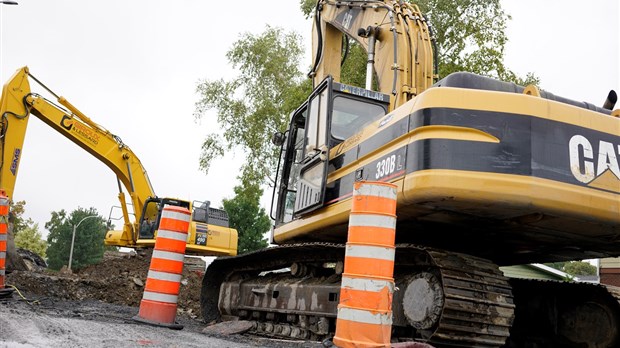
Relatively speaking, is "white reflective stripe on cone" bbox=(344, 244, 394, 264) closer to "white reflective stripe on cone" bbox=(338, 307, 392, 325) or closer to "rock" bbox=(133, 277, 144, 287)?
"white reflective stripe on cone" bbox=(338, 307, 392, 325)

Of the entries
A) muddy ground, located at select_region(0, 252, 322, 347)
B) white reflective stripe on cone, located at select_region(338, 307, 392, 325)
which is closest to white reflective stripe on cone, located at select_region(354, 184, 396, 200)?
white reflective stripe on cone, located at select_region(338, 307, 392, 325)

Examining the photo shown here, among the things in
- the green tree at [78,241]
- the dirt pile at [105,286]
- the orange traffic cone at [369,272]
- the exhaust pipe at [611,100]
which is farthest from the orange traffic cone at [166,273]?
the green tree at [78,241]

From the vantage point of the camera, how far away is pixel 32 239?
211ft

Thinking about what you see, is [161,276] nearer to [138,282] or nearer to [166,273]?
[166,273]

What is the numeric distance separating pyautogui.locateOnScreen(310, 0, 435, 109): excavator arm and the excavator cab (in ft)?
1.21

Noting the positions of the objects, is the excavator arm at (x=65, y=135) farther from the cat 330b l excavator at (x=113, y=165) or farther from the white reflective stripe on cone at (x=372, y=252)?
the white reflective stripe on cone at (x=372, y=252)

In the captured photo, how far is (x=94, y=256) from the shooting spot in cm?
8400

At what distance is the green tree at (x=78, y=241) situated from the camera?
8219 cm

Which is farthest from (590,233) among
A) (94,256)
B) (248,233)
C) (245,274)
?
(94,256)

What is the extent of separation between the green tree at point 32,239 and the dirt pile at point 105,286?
4965 cm

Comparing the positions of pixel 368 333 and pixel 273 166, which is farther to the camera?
pixel 273 166

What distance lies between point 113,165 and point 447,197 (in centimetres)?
1345

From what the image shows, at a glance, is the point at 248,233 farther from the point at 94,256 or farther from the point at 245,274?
the point at 94,256

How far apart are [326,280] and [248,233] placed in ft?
132
